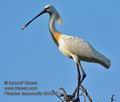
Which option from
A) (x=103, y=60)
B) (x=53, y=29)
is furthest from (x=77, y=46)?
(x=103, y=60)

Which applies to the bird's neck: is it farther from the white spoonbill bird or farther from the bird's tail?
the bird's tail

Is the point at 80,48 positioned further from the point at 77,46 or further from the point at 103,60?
the point at 103,60

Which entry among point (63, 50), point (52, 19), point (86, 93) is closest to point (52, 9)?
point (52, 19)

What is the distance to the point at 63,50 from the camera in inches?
482

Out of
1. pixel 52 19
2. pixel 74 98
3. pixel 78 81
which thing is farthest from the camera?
pixel 52 19

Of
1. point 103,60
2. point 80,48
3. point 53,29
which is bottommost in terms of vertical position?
point 103,60

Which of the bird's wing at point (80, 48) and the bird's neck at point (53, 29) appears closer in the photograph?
the bird's wing at point (80, 48)

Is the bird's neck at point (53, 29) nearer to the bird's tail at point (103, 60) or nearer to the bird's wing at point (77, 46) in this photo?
the bird's wing at point (77, 46)

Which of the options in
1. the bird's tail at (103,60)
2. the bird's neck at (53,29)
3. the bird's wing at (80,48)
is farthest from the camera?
the bird's neck at (53,29)

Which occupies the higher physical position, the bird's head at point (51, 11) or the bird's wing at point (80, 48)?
the bird's head at point (51, 11)

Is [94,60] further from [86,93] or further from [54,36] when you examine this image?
[86,93]

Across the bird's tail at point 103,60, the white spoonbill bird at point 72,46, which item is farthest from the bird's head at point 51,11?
the bird's tail at point 103,60

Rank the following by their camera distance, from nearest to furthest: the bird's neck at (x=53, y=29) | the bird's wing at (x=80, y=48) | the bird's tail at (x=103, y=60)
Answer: the bird's tail at (x=103, y=60) → the bird's wing at (x=80, y=48) → the bird's neck at (x=53, y=29)

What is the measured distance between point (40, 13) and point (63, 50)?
106cm
